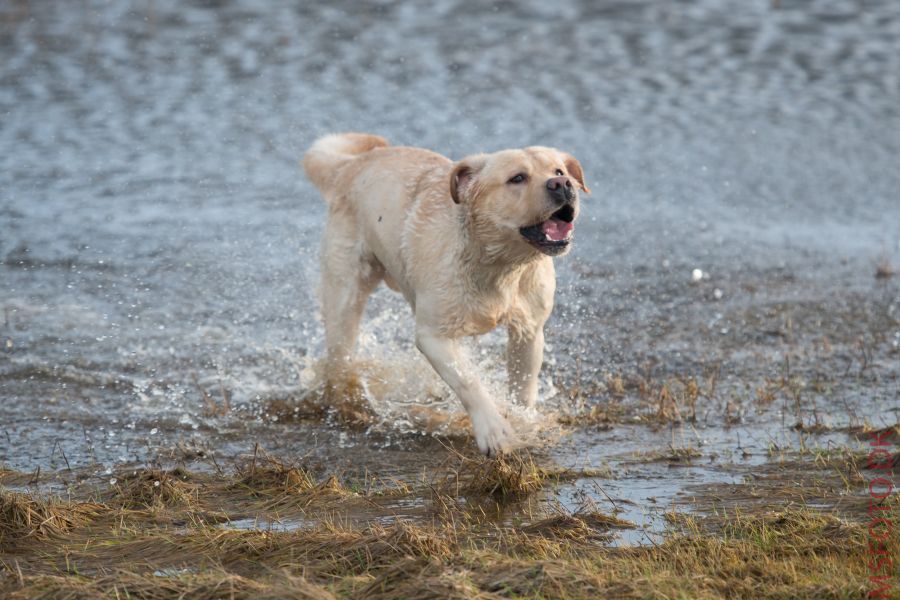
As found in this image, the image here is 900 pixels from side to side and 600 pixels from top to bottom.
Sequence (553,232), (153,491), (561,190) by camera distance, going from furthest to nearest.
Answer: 1. (553,232)
2. (561,190)
3. (153,491)

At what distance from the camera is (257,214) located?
11.5 metres

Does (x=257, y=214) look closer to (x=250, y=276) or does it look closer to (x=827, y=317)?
(x=250, y=276)

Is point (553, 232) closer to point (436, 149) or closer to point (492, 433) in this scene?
point (492, 433)

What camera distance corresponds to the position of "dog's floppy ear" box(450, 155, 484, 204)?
5.86 meters

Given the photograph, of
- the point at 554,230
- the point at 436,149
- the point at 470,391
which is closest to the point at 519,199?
the point at 554,230

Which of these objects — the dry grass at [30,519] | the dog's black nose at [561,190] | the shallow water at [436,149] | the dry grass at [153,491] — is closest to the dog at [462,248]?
the dog's black nose at [561,190]

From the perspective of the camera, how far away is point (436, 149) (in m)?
12.8

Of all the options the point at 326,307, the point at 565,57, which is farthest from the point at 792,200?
the point at 326,307

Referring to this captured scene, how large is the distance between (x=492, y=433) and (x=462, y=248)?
96 cm

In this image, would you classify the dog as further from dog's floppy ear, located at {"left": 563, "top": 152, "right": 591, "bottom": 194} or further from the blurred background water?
the blurred background water

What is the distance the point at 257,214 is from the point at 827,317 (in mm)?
5517

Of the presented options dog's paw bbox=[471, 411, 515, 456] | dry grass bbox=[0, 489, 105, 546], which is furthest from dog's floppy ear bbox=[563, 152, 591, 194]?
dry grass bbox=[0, 489, 105, 546]

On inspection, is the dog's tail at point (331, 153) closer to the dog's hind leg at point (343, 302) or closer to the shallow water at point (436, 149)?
the dog's hind leg at point (343, 302)

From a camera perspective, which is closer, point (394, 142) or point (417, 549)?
point (417, 549)
